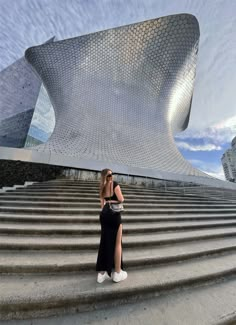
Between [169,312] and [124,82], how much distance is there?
2096cm

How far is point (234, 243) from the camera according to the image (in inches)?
121

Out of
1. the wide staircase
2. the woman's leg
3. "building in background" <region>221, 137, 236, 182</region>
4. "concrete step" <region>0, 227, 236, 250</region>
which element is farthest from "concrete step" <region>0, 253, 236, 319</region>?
"building in background" <region>221, 137, 236, 182</region>

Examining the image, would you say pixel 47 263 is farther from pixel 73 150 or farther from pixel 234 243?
pixel 73 150

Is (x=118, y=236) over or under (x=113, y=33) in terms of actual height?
under

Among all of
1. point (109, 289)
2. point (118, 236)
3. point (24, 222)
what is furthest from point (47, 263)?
point (24, 222)

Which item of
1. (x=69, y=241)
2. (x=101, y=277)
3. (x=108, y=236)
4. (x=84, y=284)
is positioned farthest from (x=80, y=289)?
(x=69, y=241)

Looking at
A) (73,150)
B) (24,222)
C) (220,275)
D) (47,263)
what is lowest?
(220,275)

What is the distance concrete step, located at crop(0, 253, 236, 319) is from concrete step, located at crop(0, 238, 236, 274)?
0.26ft

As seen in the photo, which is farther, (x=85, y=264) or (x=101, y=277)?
(x=85, y=264)

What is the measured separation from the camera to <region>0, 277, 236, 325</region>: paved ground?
51.3 inches

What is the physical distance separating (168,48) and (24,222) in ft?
72.0

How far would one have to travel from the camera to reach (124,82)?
64.2ft

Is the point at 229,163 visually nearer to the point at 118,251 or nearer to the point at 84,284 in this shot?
the point at 118,251

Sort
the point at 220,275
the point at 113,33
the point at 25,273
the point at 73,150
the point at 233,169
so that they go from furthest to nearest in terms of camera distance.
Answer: the point at 233,169 → the point at 113,33 → the point at 73,150 → the point at 220,275 → the point at 25,273
